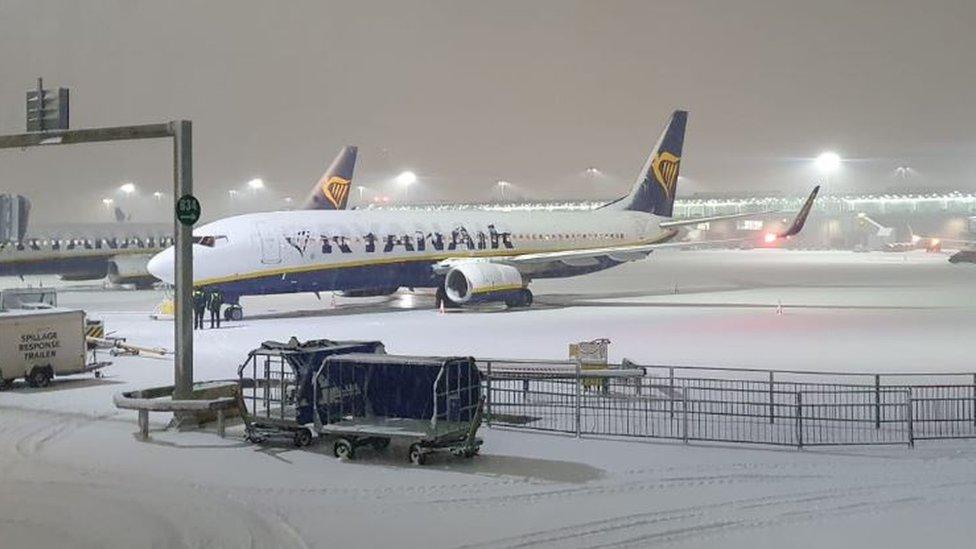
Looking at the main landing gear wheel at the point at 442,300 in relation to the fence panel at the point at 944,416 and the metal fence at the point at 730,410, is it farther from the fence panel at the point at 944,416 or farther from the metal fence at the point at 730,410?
the fence panel at the point at 944,416

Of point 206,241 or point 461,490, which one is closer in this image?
point 461,490

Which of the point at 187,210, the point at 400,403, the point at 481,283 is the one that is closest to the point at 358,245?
the point at 481,283

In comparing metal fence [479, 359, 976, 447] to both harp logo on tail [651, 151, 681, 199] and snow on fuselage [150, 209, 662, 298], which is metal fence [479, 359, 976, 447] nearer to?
snow on fuselage [150, 209, 662, 298]

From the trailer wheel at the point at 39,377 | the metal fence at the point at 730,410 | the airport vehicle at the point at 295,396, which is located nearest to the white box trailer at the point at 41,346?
the trailer wheel at the point at 39,377

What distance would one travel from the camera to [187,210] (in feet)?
57.1

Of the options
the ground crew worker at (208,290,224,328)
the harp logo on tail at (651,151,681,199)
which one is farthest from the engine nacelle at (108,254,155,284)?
the harp logo on tail at (651,151,681,199)

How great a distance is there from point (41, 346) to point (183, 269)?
636 cm

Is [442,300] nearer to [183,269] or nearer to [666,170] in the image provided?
[666,170]

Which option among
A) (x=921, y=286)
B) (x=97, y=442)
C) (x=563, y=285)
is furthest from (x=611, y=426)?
(x=563, y=285)

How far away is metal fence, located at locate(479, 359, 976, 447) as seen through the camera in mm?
16234

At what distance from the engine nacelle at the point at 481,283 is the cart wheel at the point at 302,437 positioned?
81.3 feet

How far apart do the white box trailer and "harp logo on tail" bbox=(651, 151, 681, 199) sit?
34.7m

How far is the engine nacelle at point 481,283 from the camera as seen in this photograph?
134ft

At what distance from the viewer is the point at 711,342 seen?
95.8ft
